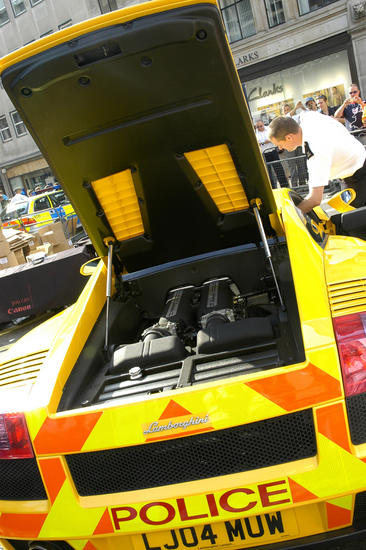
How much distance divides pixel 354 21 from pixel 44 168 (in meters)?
21.9

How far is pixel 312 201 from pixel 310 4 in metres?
18.1

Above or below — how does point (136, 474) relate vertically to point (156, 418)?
below

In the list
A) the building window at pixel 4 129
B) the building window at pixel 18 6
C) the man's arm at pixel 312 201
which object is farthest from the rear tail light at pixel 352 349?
the building window at pixel 4 129

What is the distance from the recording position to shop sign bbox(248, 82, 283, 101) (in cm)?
2025

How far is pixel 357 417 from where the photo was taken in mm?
1846

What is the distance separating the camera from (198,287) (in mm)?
A: 3541

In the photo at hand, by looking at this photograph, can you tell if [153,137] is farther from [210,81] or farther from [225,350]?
[225,350]

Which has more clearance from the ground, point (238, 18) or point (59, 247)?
point (238, 18)

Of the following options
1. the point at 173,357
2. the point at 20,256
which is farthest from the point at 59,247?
the point at 173,357

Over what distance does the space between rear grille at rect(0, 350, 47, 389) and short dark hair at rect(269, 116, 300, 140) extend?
286 cm

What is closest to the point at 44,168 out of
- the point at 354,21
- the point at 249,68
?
the point at 249,68

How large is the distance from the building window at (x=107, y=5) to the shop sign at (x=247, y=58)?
7.29 meters

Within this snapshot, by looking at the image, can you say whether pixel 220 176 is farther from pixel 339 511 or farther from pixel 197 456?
pixel 339 511

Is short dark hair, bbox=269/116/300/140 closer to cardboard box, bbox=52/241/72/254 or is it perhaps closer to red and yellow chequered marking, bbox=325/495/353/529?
red and yellow chequered marking, bbox=325/495/353/529
